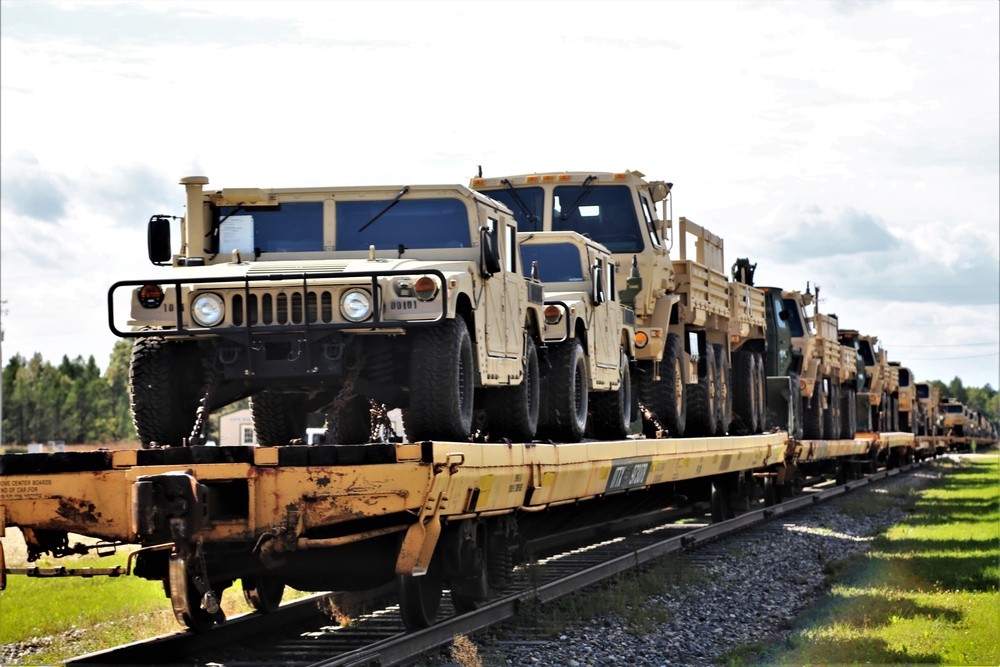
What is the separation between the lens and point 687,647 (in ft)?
33.2

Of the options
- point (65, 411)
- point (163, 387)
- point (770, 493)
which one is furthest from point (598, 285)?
point (65, 411)

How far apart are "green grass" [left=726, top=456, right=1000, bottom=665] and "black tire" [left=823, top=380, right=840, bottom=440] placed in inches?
337

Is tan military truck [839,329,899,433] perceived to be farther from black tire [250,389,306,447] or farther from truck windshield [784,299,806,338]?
black tire [250,389,306,447]

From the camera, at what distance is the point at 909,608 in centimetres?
1188

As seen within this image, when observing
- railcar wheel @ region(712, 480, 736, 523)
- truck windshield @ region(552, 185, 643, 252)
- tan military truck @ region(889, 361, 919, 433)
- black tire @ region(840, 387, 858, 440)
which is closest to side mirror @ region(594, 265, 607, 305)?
truck windshield @ region(552, 185, 643, 252)

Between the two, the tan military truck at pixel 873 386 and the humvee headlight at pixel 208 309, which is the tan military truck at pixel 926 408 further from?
the humvee headlight at pixel 208 309

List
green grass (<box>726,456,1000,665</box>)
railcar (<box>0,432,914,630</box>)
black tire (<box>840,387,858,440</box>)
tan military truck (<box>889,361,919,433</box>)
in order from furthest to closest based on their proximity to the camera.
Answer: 1. tan military truck (<box>889,361,919,433</box>)
2. black tire (<box>840,387,858,440</box>)
3. green grass (<box>726,456,1000,665</box>)
4. railcar (<box>0,432,914,630</box>)

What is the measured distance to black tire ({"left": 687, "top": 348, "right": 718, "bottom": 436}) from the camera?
17.6 m

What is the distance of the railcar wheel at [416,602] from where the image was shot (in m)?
9.13

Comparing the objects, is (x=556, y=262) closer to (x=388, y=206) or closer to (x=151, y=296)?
(x=388, y=206)

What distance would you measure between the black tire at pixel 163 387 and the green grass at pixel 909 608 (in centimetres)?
394

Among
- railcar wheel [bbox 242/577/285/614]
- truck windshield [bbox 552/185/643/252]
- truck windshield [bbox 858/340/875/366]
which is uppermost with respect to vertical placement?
truck windshield [bbox 552/185/643/252]

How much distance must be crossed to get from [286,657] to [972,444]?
233 ft

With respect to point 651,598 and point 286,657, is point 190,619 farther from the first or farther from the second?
point 651,598
